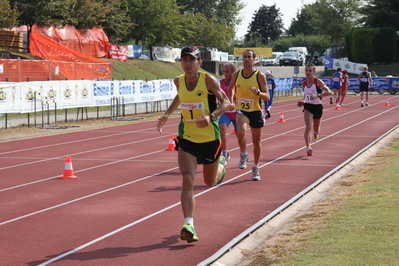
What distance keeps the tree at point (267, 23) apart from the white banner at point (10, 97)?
344 ft

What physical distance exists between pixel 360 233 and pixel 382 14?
6622 centimetres

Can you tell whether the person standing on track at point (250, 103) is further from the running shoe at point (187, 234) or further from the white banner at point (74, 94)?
the white banner at point (74, 94)

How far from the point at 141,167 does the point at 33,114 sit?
13476 millimetres

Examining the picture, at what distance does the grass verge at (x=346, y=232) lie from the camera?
5.95 meters

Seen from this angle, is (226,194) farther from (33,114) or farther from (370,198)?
(33,114)

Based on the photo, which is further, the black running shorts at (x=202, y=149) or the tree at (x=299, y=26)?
the tree at (x=299, y=26)

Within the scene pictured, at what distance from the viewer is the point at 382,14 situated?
69.1 m

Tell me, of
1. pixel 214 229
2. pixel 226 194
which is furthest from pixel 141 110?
pixel 214 229

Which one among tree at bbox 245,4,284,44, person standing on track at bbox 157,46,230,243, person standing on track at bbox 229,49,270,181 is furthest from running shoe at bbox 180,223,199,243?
tree at bbox 245,4,284,44

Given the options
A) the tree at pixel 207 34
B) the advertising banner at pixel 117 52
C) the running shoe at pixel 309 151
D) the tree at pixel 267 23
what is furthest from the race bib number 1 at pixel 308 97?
the tree at pixel 267 23

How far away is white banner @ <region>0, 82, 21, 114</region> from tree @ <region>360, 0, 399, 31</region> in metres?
54.8

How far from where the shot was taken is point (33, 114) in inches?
1005

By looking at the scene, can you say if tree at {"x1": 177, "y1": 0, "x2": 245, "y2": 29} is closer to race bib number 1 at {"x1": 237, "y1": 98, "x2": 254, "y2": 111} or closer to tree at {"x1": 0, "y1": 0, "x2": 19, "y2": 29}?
tree at {"x1": 0, "y1": 0, "x2": 19, "y2": 29}

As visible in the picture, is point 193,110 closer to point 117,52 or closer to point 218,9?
point 117,52
